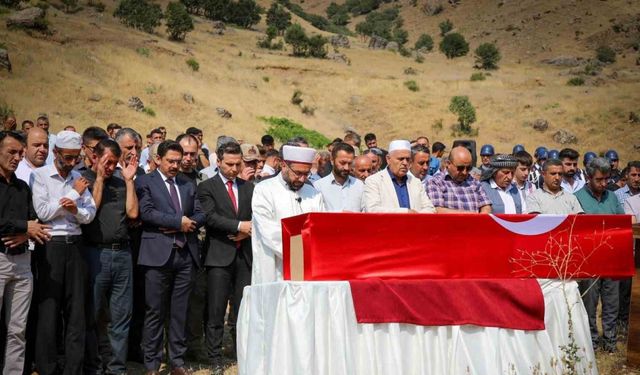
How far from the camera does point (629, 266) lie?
753 centimetres

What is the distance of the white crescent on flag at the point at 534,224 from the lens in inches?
275

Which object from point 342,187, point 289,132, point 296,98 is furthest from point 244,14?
point 342,187

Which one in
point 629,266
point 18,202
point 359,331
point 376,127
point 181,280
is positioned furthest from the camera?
point 376,127

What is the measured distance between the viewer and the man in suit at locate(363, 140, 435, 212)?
323 inches

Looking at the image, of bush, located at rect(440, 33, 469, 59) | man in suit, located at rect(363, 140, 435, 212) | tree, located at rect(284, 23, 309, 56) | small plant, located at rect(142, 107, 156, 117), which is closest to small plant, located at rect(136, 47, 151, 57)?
small plant, located at rect(142, 107, 156, 117)

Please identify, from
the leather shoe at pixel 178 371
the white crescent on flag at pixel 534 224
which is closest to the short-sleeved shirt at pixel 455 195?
the white crescent on flag at pixel 534 224

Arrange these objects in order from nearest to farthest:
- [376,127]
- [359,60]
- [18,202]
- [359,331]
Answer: [359,331] → [18,202] → [376,127] → [359,60]

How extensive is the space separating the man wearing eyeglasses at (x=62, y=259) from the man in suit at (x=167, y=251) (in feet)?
2.53

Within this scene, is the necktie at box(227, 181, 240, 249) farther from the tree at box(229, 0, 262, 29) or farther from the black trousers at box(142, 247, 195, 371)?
the tree at box(229, 0, 262, 29)

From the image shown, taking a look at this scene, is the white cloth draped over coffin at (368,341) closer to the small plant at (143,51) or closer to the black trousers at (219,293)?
the black trousers at (219,293)

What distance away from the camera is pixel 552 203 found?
9453 mm

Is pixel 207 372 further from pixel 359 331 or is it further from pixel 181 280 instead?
pixel 359 331

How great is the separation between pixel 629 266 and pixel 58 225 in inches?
219

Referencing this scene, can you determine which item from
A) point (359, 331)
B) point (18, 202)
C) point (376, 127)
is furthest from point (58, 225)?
point (376, 127)
